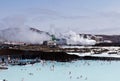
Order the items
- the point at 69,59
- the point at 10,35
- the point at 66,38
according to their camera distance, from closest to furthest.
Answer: the point at 69,59 < the point at 66,38 < the point at 10,35

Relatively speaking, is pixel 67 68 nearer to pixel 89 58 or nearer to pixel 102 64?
pixel 102 64

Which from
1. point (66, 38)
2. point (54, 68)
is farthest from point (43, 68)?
point (66, 38)

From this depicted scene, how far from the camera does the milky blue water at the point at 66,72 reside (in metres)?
27.9

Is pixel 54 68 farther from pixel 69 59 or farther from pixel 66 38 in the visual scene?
pixel 66 38

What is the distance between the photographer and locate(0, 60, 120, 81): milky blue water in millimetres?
27891

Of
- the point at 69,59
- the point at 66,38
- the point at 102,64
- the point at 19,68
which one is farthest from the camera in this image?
the point at 66,38

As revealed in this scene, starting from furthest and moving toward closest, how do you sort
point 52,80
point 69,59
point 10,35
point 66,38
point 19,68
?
point 10,35, point 66,38, point 69,59, point 19,68, point 52,80

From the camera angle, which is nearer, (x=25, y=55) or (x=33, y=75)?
(x=33, y=75)

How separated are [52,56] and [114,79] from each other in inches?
663

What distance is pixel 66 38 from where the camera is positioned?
106312 mm

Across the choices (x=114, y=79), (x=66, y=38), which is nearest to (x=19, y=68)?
(x=114, y=79)

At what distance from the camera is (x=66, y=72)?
3191cm

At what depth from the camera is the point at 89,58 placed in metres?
42.9

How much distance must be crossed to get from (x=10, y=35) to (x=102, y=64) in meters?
91.1
